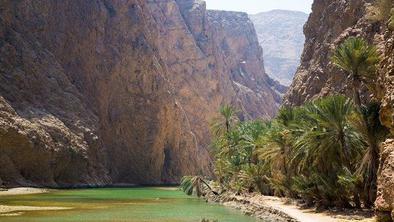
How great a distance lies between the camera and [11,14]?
264 feet

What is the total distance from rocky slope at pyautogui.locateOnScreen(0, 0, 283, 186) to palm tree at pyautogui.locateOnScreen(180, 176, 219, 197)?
21726mm

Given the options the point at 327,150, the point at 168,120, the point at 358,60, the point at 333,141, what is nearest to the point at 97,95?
the point at 168,120

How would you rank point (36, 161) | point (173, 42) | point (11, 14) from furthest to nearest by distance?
point (173, 42), point (11, 14), point (36, 161)

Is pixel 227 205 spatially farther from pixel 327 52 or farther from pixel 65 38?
pixel 65 38

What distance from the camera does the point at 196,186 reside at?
183ft

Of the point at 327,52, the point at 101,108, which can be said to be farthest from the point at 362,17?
the point at 101,108

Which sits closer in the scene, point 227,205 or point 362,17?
point 227,205

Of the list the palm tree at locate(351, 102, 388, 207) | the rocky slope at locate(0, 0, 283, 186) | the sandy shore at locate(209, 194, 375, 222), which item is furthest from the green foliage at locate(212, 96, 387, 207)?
the rocky slope at locate(0, 0, 283, 186)

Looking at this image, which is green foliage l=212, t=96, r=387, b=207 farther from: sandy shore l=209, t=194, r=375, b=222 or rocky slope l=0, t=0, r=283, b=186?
rocky slope l=0, t=0, r=283, b=186

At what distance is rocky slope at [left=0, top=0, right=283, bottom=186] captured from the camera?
237 feet

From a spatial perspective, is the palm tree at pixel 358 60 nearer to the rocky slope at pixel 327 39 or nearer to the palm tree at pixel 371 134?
the rocky slope at pixel 327 39

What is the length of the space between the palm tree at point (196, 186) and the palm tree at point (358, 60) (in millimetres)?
26823

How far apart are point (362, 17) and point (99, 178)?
48.7 meters

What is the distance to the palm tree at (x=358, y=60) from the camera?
2827 centimetres
